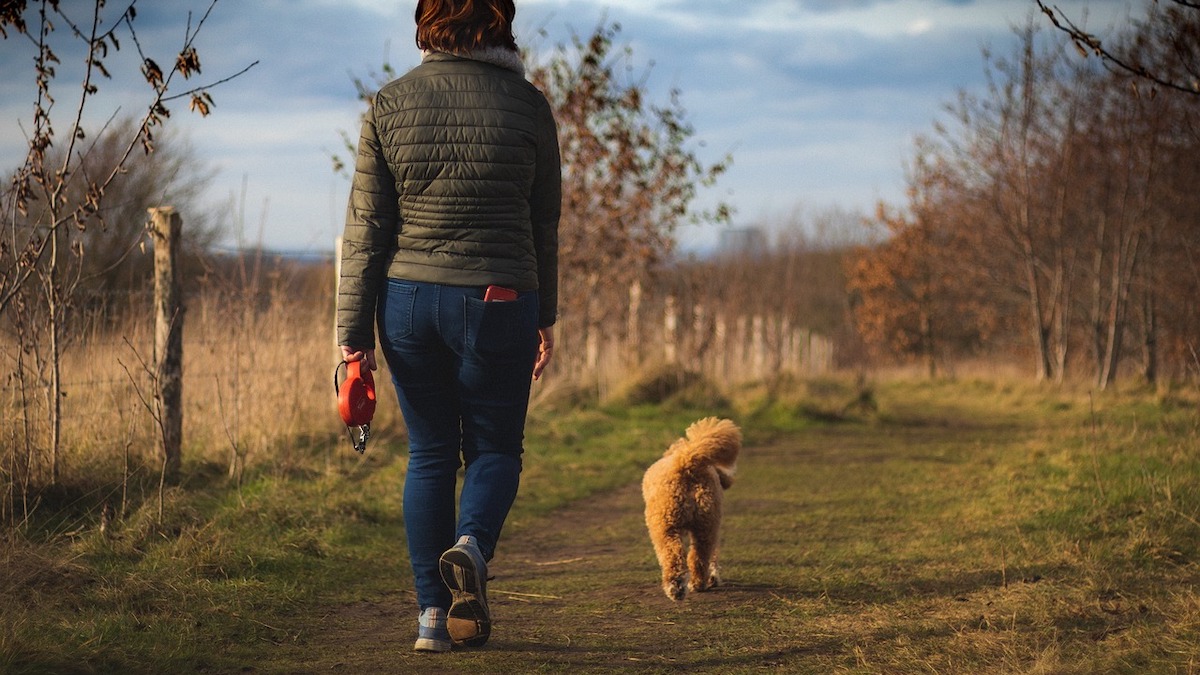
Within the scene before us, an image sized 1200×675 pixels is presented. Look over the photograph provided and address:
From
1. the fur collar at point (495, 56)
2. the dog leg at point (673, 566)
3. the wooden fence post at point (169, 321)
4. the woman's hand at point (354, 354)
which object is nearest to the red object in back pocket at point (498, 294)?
the woman's hand at point (354, 354)

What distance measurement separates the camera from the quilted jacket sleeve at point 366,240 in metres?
3.63

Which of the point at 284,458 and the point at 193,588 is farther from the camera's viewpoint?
the point at 284,458

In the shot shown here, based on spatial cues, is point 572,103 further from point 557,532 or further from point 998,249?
point 998,249

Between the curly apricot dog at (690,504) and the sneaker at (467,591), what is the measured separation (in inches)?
44.4

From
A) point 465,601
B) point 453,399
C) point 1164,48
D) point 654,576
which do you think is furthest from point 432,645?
point 1164,48

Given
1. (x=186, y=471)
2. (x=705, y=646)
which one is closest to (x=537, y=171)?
(x=705, y=646)

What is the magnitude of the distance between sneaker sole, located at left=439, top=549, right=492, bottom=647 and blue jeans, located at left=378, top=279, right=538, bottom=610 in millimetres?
129

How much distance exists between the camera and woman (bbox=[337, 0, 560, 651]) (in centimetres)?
359

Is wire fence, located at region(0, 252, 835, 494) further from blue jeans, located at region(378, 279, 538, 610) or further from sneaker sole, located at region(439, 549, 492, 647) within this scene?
sneaker sole, located at region(439, 549, 492, 647)

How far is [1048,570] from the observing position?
16.3 feet

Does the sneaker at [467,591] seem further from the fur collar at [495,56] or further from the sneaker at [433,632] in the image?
the fur collar at [495,56]

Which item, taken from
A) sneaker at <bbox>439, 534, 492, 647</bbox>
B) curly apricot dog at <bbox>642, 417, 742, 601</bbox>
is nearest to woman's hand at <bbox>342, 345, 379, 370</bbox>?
sneaker at <bbox>439, 534, 492, 647</bbox>

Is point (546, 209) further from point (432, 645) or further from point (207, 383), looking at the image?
point (207, 383)

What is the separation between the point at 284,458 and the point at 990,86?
A: 16502 millimetres
